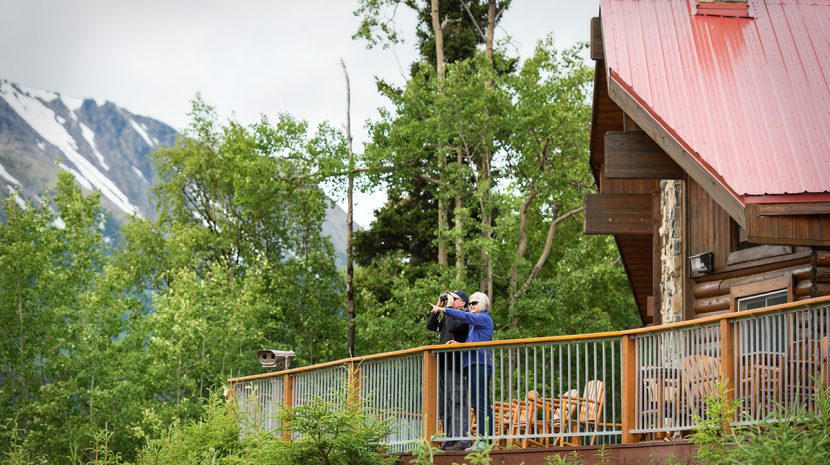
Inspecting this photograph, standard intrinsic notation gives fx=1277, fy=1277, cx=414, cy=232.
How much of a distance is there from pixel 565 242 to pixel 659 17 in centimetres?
2757

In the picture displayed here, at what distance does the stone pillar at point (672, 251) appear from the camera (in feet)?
59.4

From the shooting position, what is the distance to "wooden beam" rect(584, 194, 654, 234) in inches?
830

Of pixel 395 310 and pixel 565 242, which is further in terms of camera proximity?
pixel 565 242

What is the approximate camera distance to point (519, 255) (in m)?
39.5

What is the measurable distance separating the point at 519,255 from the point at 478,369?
26939 millimetres

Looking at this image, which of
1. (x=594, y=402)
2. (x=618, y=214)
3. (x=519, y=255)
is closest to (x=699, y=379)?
(x=594, y=402)

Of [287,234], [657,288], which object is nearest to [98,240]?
[287,234]

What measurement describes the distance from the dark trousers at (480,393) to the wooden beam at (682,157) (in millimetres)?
3147

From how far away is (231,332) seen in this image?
1567 inches

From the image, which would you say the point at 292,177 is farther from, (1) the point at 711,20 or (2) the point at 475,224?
(1) the point at 711,20

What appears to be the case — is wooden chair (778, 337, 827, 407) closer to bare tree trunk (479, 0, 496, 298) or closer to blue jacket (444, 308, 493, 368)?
blue jacket (444, 308, 493, 368)

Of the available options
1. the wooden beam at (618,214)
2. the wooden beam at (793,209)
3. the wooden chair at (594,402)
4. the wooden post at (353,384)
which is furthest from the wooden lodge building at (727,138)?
the wooden post at (353,384)

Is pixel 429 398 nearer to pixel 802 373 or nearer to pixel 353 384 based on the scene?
pixel 353 384

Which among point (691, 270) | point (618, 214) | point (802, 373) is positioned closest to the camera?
point (802, 373)
